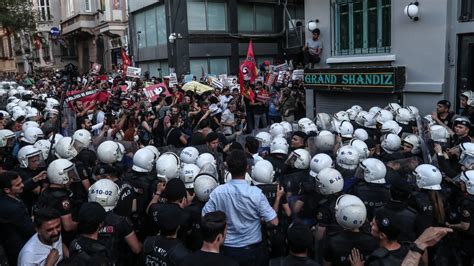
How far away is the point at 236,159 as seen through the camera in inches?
161

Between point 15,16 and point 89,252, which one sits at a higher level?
point 15,16

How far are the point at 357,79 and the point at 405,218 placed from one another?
334 inches

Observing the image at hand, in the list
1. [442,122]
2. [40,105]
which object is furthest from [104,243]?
[40,105]

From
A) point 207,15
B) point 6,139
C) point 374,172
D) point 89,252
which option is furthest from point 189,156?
point 207,15

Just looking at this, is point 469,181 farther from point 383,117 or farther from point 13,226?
point 13,226

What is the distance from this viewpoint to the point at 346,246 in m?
3.83

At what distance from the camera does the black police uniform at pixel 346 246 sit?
3.80 metres

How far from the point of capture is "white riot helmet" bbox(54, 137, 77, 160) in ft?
21.2

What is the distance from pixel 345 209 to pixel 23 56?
5228 cm

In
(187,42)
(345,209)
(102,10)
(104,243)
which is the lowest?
(104,243)

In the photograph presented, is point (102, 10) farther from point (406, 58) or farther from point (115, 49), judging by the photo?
point (406, 58)

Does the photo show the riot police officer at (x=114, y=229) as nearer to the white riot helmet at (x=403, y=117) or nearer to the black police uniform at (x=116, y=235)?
the black police uniform at (x=116, y=235)

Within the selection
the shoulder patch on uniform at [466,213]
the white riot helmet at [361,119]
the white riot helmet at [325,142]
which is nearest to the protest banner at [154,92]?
the white riot helmet at [361,119]

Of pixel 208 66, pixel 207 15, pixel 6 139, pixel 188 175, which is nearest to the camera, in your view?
pixel 188 175
